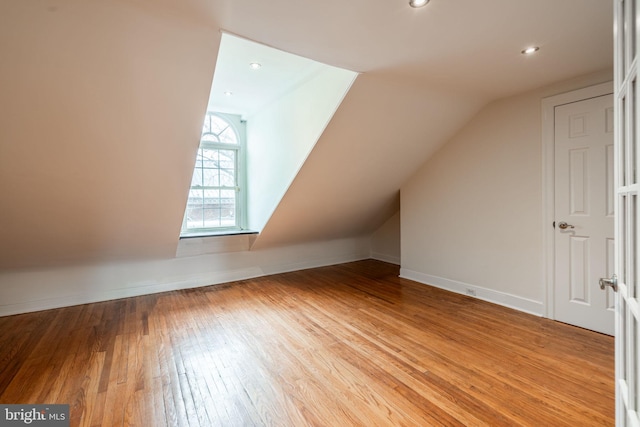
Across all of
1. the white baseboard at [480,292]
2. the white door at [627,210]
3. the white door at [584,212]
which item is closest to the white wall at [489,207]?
the white baseboard at [480,292]

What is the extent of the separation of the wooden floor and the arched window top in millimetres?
2308

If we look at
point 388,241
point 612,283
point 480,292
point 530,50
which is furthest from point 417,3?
point 388,241

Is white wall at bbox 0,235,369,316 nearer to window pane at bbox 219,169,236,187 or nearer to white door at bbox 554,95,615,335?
window pane at bbox 219,169,236,187

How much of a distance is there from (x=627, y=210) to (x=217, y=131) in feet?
14.5

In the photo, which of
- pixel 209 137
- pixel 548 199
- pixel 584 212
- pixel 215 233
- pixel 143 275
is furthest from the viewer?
pixel 209 137

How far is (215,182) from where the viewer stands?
4.39m

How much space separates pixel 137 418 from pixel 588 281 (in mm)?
3526

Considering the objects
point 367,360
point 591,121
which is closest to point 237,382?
point 367,360

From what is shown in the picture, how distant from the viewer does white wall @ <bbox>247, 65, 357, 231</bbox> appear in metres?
2.71

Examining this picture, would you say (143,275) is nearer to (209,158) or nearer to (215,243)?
(215,243)

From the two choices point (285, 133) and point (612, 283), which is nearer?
point (612, 283)

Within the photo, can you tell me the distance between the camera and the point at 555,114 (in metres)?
2.79

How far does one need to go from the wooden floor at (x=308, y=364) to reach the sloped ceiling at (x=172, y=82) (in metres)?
1.04

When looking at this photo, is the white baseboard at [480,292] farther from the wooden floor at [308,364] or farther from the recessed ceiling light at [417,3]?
the recessed ceiling light at [417,3]
